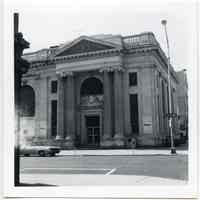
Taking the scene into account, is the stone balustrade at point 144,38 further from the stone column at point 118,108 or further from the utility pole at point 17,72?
the stone column at point 118,108

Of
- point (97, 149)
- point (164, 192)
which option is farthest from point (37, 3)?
point (97, 149)

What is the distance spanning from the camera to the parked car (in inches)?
238

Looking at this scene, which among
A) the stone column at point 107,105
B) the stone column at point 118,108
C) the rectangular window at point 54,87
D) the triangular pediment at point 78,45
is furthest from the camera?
the stone column at point 107,105

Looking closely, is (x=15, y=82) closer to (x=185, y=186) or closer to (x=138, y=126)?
(x=185, y=186)

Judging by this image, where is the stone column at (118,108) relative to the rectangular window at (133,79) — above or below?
below

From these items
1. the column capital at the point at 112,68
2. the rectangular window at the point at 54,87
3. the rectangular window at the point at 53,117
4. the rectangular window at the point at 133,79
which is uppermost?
the column capital at the point at 112,68

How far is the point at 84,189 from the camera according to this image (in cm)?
440

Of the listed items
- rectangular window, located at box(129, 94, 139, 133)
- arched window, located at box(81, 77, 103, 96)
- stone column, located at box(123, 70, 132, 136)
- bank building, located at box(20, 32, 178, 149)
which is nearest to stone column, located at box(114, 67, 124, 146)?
bank building, located at box(20, 32, 178, 149)

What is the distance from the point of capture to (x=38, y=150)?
25.8 ft

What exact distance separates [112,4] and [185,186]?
3.24m

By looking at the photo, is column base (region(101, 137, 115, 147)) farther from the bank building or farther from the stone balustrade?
the stone balustrade

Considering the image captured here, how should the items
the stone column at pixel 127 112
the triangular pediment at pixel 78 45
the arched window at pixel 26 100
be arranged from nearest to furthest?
the arched window at pixel 26 100, the triangular pediment at pixel 78 45, the stone column at pixel 127 112

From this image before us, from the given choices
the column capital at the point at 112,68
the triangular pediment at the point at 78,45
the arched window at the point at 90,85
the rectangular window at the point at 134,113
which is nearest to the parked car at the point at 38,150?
the triangular pediment at the point at 78,45

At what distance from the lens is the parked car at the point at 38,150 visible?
19.9 ft
